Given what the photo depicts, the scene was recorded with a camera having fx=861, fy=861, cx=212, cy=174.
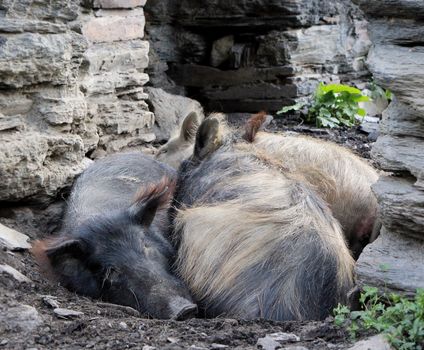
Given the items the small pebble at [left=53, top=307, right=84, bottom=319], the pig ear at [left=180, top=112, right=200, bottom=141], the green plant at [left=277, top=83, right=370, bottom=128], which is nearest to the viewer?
the small pebble at [left=53, top=307, right=84, bottom=319]

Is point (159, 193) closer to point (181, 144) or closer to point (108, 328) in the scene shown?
point (108, 328)

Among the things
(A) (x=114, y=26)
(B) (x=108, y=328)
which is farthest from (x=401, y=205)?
(A) (x=114, y=26)

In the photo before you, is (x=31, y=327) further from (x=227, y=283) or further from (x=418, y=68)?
(x=418, y=68)

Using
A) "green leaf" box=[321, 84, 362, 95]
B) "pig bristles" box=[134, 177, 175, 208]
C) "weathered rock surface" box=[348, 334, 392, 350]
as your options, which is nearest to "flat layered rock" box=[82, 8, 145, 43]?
"pig bristles" box=[134, 177, 175, 208]

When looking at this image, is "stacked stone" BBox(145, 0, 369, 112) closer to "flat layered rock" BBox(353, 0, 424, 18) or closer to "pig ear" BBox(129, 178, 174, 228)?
"pig ear" BBox(129, 178, 174, 228)

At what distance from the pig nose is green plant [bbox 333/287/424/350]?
94 centimetres

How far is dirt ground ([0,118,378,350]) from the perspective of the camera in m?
3.56

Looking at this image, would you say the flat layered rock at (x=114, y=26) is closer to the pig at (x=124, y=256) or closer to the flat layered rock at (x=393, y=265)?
the pig at (x=124, y=256)

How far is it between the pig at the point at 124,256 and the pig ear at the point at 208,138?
17.7 inches

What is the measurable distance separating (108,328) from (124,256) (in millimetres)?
922

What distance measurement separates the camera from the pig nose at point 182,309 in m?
4.33

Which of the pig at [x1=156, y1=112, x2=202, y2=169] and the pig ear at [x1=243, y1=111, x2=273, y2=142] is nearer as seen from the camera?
the pig ear at [x1=243, y1=111, x2=273, y2=142]

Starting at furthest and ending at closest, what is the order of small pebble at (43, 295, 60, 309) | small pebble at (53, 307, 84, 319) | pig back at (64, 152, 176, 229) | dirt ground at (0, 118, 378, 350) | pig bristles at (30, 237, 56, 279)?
pig back at (64, 152, 176, 229)
pig bristles at (30, 237, 56, 279)
small pebble at (43, 295, 60, 309)
small pebble at (53, 307, 84, 319)
dirt ground at (0, 118, 378, 350)

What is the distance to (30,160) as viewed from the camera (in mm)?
5281
